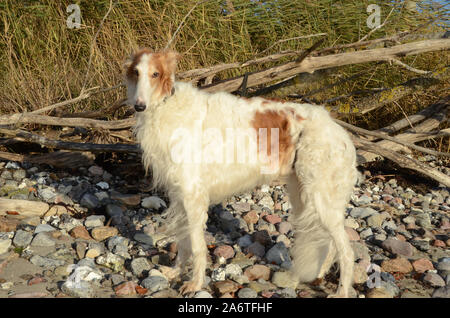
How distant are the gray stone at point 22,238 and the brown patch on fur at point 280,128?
2.21 meters

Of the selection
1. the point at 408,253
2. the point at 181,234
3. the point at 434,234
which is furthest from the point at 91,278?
the point at 434,234

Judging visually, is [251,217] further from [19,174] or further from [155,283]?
[19,174]

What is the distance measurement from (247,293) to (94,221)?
1856mm

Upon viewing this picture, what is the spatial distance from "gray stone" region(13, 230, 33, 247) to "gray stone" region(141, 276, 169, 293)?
122 cm

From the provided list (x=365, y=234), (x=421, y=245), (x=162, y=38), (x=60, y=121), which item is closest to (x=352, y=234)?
(x=365, y=234)

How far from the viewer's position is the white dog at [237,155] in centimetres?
336

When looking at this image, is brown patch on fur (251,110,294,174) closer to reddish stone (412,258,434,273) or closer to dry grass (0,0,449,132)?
reddish stone (412,258,434,273)

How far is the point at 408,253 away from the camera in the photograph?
13.3 feet

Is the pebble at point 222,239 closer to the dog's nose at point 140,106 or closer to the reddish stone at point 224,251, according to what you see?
the reddish stone at point 224,251

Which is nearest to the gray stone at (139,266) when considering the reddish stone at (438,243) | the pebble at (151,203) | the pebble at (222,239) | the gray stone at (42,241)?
the pebble at (222,239)

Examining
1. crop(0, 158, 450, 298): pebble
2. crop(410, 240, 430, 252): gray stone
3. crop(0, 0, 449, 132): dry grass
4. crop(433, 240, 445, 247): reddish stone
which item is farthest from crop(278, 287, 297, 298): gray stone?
crop(0, 0, 449, 132): dry grass

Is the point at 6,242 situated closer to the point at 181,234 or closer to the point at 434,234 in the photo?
the point at 181,234

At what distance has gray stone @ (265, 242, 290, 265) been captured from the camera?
3.91m

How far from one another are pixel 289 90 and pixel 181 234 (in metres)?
3.06
